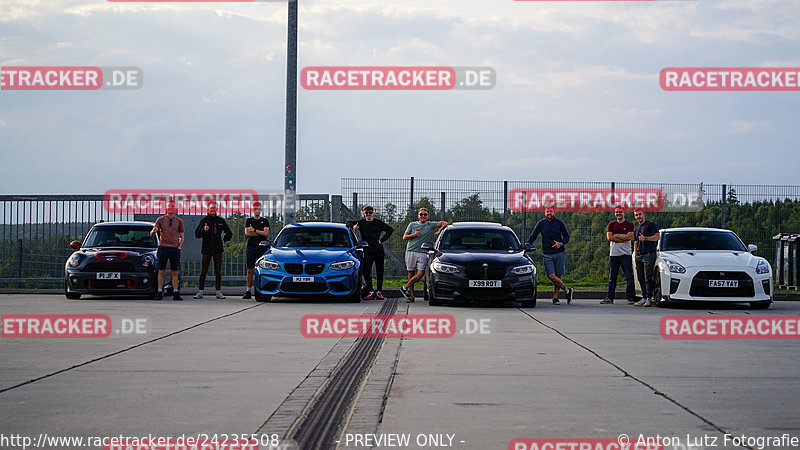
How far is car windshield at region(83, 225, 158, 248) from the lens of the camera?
2009cm

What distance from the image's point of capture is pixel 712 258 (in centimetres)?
1795

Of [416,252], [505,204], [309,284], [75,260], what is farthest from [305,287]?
[505,204]

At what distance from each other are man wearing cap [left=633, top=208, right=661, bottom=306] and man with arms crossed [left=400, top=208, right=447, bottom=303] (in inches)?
161

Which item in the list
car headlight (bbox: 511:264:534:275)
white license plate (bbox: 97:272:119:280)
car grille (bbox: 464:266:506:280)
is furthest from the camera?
white license plate (bbox: 97:272:119:280)

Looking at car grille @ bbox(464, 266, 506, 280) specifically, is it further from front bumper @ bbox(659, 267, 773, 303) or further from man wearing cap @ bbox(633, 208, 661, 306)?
front bumper @ bbox(659, 267, 773, 303)

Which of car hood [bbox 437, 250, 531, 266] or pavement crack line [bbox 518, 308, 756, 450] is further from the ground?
car hood [bbox 437, 250, 531, 266]

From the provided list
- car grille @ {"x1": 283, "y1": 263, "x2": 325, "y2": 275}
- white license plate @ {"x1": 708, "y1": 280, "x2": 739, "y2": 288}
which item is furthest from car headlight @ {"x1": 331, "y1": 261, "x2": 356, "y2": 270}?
white license plate @ {"x1": 708, "y1": 280, "x2": 739, "y2": 288}

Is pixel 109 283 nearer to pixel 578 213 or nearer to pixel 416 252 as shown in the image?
pixel 416 252

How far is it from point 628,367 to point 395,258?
53.3ft

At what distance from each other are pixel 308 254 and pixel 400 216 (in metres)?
6.55

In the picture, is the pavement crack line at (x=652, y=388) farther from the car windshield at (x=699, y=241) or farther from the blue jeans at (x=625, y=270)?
the blue jeans at (x=625, y=270)

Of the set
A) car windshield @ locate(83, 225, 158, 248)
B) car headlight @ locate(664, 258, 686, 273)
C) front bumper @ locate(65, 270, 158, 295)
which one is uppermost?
car windshield @ locate(83, 225, 158, 248)

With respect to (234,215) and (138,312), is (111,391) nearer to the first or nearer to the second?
(138,312)

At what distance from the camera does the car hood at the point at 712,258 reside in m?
17.7
